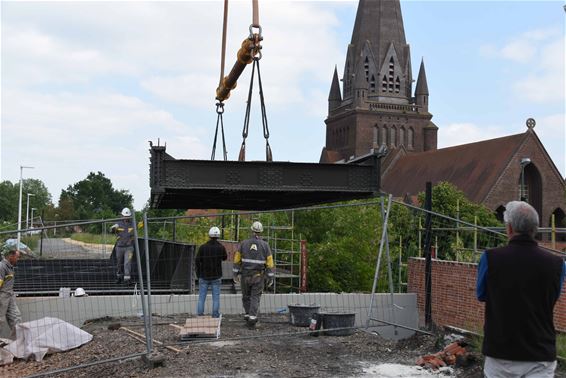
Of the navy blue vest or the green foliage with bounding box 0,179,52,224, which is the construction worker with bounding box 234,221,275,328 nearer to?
the navy blue vest

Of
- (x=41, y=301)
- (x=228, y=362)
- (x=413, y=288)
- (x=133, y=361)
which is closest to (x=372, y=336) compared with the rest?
(x=228, y=362)

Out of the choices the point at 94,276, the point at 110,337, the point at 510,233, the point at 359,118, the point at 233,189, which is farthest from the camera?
the point at 359,118

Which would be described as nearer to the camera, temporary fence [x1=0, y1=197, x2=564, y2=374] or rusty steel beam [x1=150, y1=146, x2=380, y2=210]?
rusty steel beam [x1=150, y1=146, x2=380, y2=210]

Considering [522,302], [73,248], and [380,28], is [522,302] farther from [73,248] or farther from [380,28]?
[380,28]

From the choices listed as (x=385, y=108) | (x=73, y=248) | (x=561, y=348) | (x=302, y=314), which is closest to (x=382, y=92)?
(x=385, y=108)

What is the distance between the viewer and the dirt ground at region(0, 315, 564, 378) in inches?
331

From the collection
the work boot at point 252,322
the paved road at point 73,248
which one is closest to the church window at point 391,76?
the paved road at point 73,248

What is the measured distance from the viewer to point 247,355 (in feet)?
30.2

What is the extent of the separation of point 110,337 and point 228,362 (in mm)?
3015

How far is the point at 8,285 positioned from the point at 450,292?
9.47 m

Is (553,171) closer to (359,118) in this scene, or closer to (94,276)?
(359,118)

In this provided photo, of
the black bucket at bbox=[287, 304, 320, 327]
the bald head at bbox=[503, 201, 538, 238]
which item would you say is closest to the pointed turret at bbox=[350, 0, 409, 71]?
the black bucket at bbox=[287, 304, 320, 327]

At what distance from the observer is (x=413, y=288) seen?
1596 centimetres

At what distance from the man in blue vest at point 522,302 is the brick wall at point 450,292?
31.5 ft
